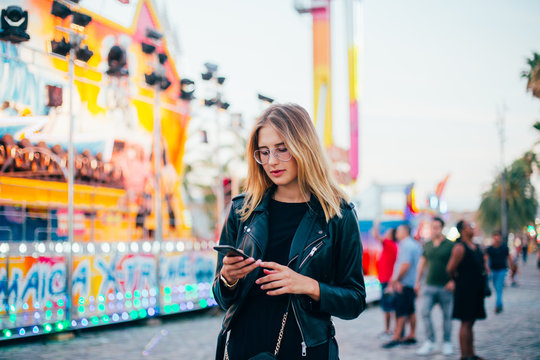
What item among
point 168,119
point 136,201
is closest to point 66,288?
point 136,201

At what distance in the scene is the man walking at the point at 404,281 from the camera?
887 centimetres

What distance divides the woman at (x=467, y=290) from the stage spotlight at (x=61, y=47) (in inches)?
273

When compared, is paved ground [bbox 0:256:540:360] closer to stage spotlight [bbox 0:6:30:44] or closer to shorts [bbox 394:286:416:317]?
shorts [bbox 394:286:416:317]

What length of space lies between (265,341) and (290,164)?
0.68 metres

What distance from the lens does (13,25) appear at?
8945 millimetres

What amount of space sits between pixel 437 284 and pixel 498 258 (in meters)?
6.54

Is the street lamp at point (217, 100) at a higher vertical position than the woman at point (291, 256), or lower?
higher

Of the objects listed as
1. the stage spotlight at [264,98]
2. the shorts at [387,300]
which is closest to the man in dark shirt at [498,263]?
the shorts at [387,300]

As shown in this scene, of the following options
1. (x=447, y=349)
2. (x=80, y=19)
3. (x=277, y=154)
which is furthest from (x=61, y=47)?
(x=277, y=154)

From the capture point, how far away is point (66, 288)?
955 cm

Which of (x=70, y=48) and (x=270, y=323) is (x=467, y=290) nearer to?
(x=270, y=323)

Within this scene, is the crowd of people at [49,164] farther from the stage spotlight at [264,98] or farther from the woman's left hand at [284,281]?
the woman's left hand at [284,281]

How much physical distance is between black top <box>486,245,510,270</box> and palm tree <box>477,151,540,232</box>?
31838 mm

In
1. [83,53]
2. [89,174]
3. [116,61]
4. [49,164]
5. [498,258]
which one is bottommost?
[498,258]
